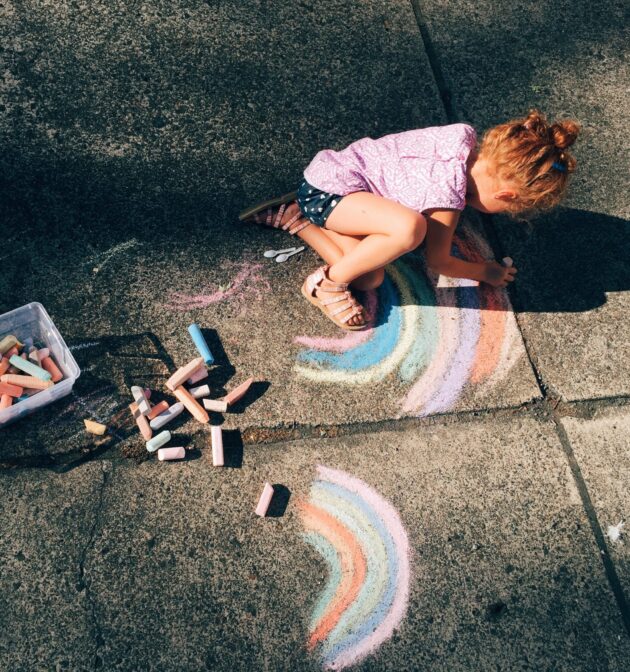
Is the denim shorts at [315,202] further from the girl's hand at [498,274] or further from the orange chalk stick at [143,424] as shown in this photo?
the orange chalk stick at [143,424]

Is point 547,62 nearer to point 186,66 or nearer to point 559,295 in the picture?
point 559,295

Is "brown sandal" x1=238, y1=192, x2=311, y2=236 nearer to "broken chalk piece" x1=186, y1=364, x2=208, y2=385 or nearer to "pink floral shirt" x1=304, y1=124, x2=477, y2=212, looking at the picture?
"pink floral shirt" x1=304, y1=124, x2=477, y2=212

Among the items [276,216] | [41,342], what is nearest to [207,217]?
[276,216]

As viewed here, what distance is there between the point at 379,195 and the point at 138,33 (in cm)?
160

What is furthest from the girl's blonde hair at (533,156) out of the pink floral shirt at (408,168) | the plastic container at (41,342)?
the plastic container at (41,342)

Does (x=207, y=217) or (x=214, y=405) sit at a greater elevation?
(x=207, y=217)

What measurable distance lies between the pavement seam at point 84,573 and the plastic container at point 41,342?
1.11ft

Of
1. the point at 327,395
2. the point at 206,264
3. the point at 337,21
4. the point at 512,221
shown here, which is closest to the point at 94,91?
the point at 206,264

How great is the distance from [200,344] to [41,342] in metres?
0.64

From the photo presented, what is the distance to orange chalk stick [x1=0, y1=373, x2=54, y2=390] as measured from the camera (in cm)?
252

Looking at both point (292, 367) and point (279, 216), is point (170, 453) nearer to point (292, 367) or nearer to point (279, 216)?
point (292, 367)

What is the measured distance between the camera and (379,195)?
282 centimetres

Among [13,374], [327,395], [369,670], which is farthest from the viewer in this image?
[327,395]

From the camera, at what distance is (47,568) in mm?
2391
